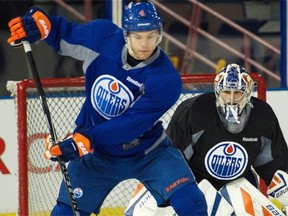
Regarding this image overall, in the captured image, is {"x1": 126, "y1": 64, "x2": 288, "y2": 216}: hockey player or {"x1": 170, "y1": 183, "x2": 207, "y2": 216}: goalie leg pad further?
{"x1": 126, "y1": 64, "x2": 288, "y2": 216}: hockey player

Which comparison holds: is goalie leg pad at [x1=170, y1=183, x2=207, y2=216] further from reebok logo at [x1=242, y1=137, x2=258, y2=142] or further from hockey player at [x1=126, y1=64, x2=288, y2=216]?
reebok logo at [x1=242, y1=137, x2=258, y2=142]

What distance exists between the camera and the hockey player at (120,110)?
439 centimetres

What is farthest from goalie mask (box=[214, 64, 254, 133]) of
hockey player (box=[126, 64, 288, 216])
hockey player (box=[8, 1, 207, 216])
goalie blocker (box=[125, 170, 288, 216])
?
hockey player (box=[8, 1, 207, 216])

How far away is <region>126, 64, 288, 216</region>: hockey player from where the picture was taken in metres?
4.93

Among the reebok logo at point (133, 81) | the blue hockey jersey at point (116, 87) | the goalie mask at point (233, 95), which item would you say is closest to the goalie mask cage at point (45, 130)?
the goalie mask at point (233, 95)

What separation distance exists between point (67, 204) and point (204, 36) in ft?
6.79

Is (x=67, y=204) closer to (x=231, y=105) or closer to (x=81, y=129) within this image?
(x=81, y=129)

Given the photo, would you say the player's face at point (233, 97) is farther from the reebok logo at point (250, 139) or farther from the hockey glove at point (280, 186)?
the hockey glove at point (280, 186)

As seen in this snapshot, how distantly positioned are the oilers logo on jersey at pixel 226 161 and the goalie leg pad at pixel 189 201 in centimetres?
50

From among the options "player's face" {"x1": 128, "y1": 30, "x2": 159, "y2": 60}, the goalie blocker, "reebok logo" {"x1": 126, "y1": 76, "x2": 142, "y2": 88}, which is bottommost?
the goalie blocker

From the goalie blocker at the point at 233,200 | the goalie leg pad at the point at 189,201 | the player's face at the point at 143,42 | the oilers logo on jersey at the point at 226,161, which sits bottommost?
the goalie blocker at the point at 233,200

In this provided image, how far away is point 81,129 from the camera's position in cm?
446

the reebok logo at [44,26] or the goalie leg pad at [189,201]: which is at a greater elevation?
the reebok logo at [44,26]

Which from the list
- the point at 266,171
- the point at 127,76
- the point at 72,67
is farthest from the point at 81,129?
the point at 72,67
